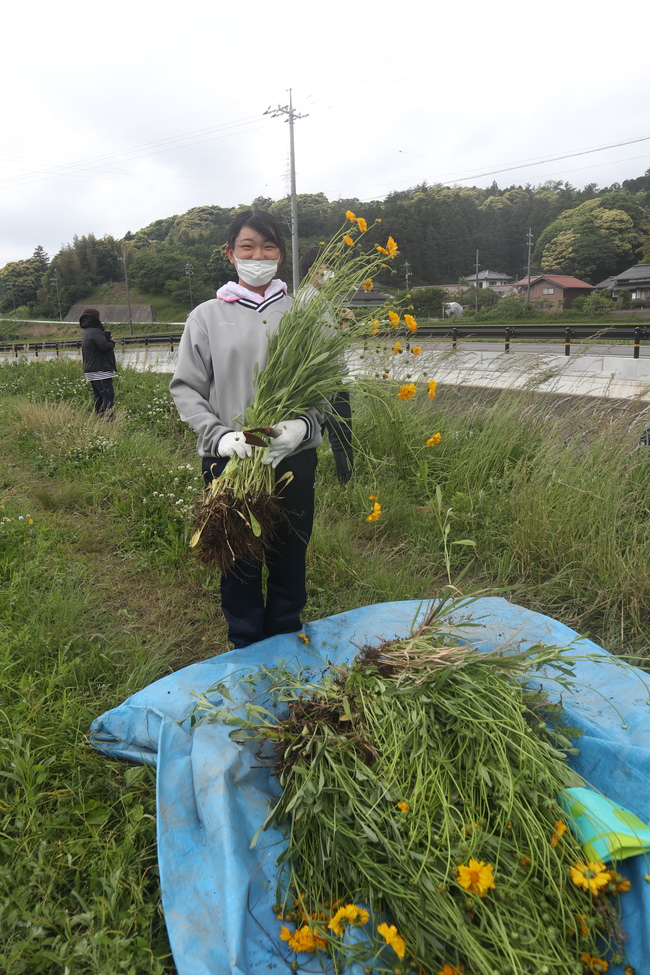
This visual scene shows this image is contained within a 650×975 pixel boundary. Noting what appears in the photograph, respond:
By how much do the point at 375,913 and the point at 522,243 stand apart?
53.0 metres

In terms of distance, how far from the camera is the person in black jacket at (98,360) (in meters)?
6.97

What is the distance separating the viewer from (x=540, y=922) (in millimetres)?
1162

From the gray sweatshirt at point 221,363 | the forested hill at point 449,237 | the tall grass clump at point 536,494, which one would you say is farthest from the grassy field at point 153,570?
the forested hill at point 449,237

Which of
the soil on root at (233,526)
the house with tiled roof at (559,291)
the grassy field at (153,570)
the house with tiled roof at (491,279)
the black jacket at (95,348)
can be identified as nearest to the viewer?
the grassy field at (153,570)

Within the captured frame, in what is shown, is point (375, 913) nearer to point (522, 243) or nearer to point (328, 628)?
point (328, 628)

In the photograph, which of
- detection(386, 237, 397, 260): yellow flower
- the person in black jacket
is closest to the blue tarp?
detection(386, 237, 397, 260): yellow flower

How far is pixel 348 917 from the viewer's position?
46.8 inches

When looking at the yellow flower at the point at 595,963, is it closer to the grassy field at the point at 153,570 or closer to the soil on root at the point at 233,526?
the grassy field at the point at 153,570

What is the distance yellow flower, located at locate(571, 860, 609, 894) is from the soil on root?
1.21 metres

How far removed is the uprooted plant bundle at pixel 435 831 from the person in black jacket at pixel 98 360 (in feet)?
19.8

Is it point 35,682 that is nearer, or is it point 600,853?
point 600,853

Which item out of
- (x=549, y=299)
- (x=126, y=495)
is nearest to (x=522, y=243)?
(x=549, y=299)

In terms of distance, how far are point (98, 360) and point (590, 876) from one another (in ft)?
23.8

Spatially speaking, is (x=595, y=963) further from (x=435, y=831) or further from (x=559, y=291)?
(x=559, y=291)
